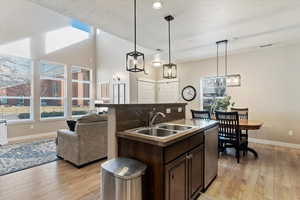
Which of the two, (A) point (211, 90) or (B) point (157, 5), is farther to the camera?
(A) point (211, 90)

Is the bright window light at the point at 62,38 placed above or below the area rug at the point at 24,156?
above

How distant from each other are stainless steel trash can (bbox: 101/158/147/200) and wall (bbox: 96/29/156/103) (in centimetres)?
467

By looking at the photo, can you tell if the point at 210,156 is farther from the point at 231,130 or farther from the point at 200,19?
the point at 200,19

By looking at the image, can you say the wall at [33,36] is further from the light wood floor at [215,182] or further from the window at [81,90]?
the light wood floor at [215,182]

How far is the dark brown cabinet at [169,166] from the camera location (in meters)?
1.46

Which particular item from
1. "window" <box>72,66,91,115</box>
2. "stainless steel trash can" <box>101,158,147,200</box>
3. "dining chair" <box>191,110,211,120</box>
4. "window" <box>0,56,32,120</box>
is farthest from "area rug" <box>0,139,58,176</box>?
"dining chair" <box>191,110,211,120</box>

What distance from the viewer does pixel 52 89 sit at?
6.06 m

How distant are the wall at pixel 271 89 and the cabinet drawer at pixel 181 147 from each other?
3753mm

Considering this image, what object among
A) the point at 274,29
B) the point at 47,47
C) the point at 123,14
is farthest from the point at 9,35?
the point at 274,29

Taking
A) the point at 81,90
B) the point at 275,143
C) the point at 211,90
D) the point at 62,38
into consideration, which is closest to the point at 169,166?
the point at 275,143

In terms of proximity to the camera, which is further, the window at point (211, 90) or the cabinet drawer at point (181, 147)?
the window at point (211, 90)

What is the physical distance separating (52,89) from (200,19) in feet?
19.0

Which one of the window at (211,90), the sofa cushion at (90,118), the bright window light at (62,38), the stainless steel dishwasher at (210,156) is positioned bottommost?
the stainless steel dishwasher at (210,156)

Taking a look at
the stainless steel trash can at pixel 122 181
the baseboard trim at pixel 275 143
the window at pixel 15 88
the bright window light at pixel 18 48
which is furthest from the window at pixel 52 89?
the baseboard trim at pixel 275 143
